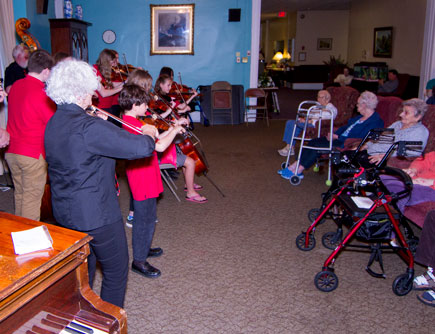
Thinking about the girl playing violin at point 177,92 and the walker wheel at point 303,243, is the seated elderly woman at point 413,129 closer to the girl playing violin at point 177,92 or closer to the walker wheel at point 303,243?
the walker wheel at point 303,243

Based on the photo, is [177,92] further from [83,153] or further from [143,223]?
[83,153]

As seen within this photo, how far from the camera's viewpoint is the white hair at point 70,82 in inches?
64.1

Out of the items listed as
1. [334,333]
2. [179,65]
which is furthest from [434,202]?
[179,65]

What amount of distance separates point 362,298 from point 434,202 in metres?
1.03

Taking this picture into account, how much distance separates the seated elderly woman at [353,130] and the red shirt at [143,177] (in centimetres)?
262

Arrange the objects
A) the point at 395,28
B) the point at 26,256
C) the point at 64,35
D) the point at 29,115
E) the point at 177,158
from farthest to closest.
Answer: the point at 395,28, the point at 64,35, the point at 177,158, the point at 29,115, the point at 26,256

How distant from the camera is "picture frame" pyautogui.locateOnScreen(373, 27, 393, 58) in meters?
11.9

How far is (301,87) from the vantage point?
1695 centimetres

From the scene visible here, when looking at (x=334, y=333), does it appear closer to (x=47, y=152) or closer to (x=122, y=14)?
(x=47, y=152)

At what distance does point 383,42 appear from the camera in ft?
40.6

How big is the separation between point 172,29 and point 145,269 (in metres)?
6.85

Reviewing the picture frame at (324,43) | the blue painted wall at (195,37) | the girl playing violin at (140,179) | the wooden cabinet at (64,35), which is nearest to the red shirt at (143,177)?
the girl playing violin at (140,179)

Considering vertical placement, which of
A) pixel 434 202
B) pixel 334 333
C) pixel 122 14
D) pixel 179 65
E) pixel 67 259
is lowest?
pixel 334 333

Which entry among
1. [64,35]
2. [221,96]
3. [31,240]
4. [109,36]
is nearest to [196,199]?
[31,240]
